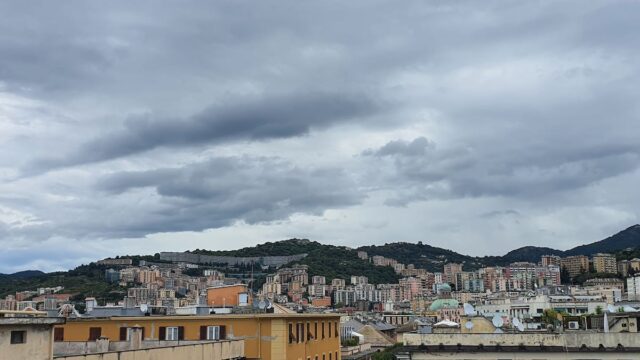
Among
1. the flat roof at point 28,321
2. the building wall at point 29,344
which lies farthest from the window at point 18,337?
the flat roof at point 28,321

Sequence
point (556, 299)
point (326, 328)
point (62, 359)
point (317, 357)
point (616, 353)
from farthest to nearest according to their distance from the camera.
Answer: point (556, 299) < point (326, 328) < point (317, 357) < point (616, 353) < point (62, 359)

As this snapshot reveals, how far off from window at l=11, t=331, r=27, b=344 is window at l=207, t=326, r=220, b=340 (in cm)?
2407

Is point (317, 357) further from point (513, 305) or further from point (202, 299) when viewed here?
point (513, 305)

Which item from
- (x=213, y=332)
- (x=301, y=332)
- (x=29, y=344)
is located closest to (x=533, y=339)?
(x=301, y=332)

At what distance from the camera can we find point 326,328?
6644 centimetres

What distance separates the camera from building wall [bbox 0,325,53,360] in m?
27.1

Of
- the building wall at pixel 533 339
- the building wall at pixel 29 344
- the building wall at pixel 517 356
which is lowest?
the building wall at pixel 517 356

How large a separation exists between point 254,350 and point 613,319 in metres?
27.9

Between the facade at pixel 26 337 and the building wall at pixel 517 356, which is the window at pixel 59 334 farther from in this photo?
the building wall at pixel 517 356

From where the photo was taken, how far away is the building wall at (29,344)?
27.1m

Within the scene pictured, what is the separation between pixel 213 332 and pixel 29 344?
2418 cm

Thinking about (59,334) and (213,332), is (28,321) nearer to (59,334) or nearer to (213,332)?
(213,332)

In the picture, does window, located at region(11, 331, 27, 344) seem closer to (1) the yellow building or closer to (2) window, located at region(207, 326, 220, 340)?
(1) the yellow building

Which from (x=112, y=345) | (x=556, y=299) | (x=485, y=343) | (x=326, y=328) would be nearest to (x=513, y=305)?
(x=556, y=299)
